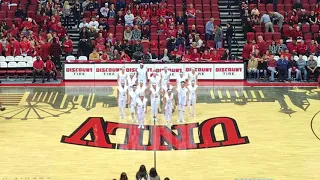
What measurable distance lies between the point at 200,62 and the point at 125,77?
19.7 ft

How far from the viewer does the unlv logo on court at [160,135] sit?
21109 millimetres

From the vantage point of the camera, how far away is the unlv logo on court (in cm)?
2111

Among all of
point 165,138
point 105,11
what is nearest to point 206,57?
point 105,11

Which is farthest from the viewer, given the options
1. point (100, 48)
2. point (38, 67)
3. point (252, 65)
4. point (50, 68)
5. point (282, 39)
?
point (282, 39)

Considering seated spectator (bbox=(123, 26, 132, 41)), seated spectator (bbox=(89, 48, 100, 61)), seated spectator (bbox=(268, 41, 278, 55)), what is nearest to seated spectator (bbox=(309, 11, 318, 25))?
seated spectator (bbox=(268, 41, 278, 55))

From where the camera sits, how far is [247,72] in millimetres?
29781

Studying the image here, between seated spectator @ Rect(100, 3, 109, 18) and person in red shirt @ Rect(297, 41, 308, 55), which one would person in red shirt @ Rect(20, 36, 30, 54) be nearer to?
seated spectator @ Rect(100, 3, 109, 18)

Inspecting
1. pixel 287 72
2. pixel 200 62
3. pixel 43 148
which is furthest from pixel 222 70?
pixel 43 148

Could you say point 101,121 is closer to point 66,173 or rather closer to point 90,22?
point 66,173

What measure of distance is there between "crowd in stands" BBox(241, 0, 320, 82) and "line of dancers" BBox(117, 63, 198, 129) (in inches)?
234

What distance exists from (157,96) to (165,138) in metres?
1.88

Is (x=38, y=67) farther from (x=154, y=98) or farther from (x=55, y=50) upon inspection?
(x=154, y=98)

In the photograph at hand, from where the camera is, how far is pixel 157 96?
23047 millimetres

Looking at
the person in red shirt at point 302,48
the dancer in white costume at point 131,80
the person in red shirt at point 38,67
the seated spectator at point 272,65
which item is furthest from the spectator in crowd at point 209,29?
the dancer in white costume at point 131,80
